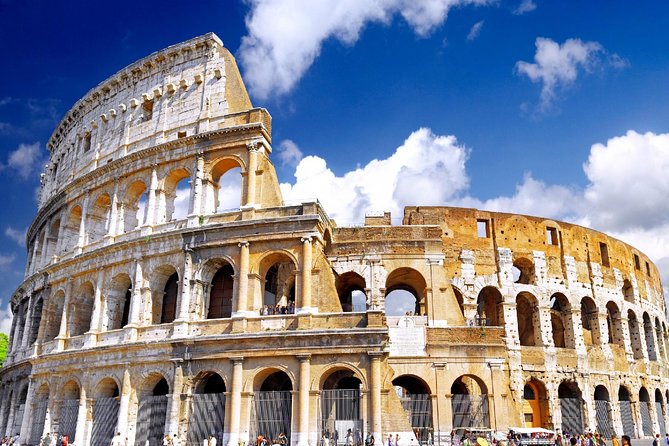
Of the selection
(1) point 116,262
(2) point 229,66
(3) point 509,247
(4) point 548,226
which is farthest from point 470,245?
(1) point 116,262

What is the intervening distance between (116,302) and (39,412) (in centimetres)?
568

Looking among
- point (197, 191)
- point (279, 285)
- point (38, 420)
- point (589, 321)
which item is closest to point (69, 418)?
point (38, 420)

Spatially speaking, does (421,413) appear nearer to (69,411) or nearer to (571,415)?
(571,415)

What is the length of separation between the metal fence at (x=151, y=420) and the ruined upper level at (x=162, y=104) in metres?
9.81

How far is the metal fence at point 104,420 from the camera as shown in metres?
20.5

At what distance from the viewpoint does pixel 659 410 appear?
96.3 feet

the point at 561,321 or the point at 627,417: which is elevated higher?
the point at 561,321

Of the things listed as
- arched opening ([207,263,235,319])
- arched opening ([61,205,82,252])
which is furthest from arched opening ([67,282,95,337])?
arched opening ([207,263,235,319])

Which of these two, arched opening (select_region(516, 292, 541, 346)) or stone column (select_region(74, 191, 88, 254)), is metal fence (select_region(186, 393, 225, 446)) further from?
arched opening (select_region(516, 292, 541, 346))

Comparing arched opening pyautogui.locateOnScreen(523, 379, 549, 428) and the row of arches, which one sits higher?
the row of arches

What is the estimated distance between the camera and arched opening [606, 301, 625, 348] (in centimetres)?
2870

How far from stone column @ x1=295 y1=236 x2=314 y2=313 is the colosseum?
7 centimetres

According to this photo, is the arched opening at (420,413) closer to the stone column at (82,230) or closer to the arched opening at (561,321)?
the arched opening at (561,321)

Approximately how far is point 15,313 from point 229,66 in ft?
57.8
